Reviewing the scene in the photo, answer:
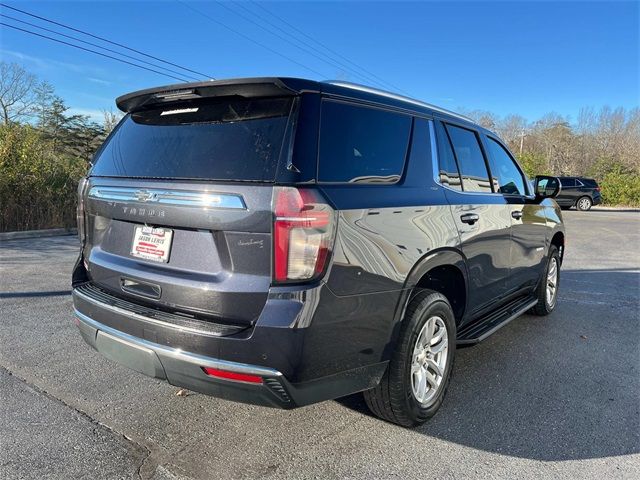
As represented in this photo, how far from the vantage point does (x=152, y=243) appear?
2.49 m

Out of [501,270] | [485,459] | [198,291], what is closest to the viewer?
[198,291]

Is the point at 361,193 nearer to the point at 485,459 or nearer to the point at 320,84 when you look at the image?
the point at 320,84

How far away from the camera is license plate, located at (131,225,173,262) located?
243cm

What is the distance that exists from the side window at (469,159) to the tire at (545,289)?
1.85 meters

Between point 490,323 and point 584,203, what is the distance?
25.8 metres

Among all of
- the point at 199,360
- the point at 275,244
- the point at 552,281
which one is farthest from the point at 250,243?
the point at 552,281

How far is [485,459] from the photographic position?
103 inches

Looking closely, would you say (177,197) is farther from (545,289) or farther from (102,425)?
(545,289)

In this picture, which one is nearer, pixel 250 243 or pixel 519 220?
pixel 250 243

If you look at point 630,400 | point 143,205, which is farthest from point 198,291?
point 630,400

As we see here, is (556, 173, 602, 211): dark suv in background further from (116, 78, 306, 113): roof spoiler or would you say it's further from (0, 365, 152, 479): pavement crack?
(0, 365, 152, 479): pavement crack

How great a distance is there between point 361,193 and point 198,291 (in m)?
0.95

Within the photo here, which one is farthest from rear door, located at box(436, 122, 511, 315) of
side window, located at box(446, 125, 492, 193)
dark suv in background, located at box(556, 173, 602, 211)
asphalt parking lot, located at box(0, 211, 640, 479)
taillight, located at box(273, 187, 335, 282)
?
dark suv in background, located at box(556, 173, 602, 211)

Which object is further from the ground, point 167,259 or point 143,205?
point 143,205
